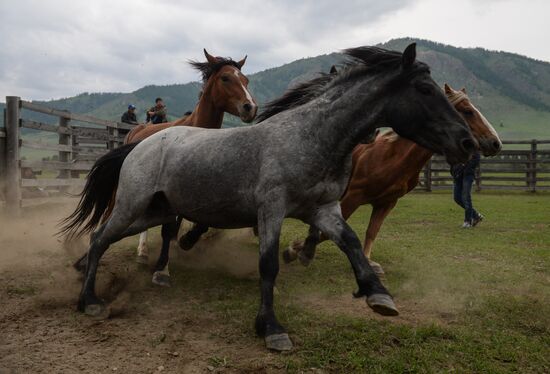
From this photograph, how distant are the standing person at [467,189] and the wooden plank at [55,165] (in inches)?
355

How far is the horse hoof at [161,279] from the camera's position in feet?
16.1

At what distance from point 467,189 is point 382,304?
8.24 metres

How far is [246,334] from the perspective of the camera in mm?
3535

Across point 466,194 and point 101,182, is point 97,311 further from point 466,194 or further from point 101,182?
point 466,194

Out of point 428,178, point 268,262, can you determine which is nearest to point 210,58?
point 268,262

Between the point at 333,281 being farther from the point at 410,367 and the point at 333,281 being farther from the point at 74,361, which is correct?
the point at 74,361

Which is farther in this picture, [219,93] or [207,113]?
[207,113]

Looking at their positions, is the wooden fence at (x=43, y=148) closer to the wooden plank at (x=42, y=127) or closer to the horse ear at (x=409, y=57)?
the wooden plank at (x=42, y=127)

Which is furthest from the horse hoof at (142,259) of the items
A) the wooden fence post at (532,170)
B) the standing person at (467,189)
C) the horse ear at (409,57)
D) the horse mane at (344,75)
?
the wooden fence post at (532,170)

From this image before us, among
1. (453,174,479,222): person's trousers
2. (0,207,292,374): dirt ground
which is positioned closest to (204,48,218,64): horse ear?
(0,207,292,374): dirt ground

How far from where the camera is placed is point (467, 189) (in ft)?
34.2

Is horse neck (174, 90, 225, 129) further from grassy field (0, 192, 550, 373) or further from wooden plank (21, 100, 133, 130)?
wooden plank (21, 100, 133, 130)

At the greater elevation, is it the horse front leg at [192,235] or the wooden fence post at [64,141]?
the wooden fence post at [64,141]

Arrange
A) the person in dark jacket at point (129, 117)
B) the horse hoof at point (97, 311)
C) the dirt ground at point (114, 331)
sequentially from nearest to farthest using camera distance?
the dirt ground at point (114, 331) < the horse hoof at point (97, 311) < the person in dark jacket at point (129, 117)
